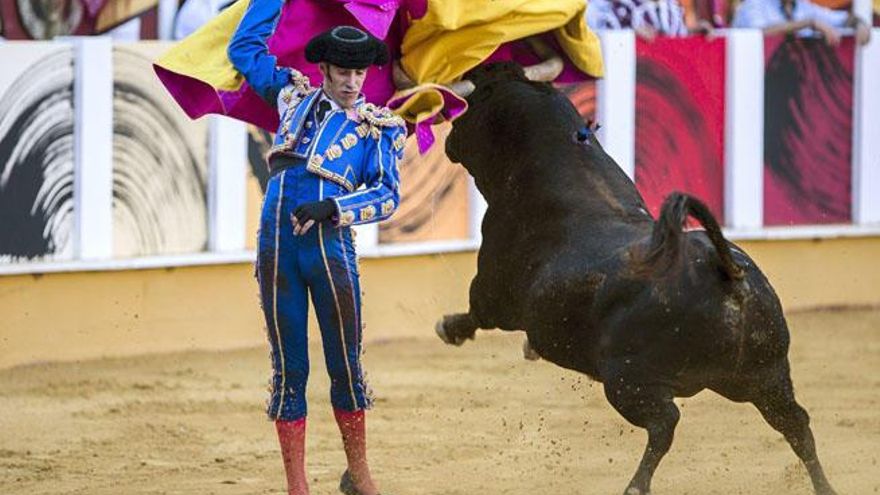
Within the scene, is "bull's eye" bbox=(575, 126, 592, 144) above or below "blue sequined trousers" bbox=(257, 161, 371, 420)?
above

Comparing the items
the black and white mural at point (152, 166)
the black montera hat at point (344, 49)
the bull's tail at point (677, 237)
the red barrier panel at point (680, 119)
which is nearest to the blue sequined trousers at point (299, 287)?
the black montera hat at point (344, 49)

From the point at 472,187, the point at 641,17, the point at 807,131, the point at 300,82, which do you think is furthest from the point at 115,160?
the point at 807,131

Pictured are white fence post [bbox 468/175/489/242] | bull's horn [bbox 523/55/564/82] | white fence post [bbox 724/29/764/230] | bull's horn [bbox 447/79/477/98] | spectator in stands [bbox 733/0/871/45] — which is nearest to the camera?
bull's horn [bbox 447/79/477/98]

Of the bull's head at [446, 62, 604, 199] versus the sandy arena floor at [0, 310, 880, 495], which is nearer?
the bull's head at [446, 62, 604, 199]

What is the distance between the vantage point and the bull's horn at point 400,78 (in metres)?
6.09

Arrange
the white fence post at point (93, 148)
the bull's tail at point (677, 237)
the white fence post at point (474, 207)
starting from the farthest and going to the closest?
the white fence post at point (474, 207)
the white fence post at point (93, 148)
the bull's tail at point (677, 237)

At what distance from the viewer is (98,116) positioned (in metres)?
8.41

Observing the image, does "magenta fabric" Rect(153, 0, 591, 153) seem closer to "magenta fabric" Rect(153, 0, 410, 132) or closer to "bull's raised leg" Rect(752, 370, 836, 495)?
"magenta fabric" Rect(153, 0, 410, 132)

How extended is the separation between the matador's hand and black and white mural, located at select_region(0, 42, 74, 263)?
2998 mm

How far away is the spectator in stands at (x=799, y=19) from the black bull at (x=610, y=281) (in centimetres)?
466

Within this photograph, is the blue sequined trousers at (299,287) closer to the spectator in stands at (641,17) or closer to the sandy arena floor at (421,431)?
the sandy arena floor at (421,431)

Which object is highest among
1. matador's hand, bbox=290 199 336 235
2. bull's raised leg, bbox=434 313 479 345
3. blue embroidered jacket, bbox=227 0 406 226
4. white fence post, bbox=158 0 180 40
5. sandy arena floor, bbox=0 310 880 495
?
white fence post, bbox=158 0 180 40

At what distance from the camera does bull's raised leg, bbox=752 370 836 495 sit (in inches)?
224

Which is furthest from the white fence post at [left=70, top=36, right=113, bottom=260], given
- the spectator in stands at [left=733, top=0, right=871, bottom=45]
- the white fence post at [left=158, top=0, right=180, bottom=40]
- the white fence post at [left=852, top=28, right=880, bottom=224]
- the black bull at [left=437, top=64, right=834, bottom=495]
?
the white fence post at [left=852, top=28, right=880, bottom=224]
